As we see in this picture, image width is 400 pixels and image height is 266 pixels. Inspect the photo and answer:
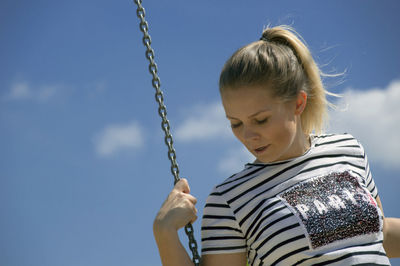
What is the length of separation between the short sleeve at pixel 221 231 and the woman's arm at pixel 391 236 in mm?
750

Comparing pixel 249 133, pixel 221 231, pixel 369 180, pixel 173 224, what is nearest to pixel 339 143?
pixel 369 180

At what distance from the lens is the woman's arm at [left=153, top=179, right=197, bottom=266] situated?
6.99ft

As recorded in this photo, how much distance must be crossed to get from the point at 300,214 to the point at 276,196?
14 centimetres

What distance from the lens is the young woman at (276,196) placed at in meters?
2.10

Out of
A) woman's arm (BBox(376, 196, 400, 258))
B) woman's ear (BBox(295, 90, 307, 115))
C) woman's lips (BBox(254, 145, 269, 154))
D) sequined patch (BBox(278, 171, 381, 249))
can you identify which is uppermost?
woman's ear (BBox(295, 90, 307, 115))

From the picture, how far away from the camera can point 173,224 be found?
7.11ft

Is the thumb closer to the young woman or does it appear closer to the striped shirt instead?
the young woman

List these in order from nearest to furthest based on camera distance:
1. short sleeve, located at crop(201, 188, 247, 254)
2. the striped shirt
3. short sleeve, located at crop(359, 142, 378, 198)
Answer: the striped shirt
short sleeve, located at crop(201, 188, 247, 254)
short sleeve, located at crop(359, 142, 378, 198)

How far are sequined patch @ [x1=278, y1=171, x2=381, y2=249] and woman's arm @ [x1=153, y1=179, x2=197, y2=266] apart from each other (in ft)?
1.32

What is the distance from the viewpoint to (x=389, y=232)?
2488 mm

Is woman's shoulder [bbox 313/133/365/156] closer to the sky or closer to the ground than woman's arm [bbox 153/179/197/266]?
closer to the sky

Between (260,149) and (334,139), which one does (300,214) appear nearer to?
(260,149)

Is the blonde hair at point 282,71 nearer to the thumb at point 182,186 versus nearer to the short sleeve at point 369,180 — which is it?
the short sleeve at point 369,180

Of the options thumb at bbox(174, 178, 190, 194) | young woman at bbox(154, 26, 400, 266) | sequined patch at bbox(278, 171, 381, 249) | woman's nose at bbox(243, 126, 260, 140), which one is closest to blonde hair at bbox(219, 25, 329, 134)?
young woman at bbox(154, 26, 400, 266)
